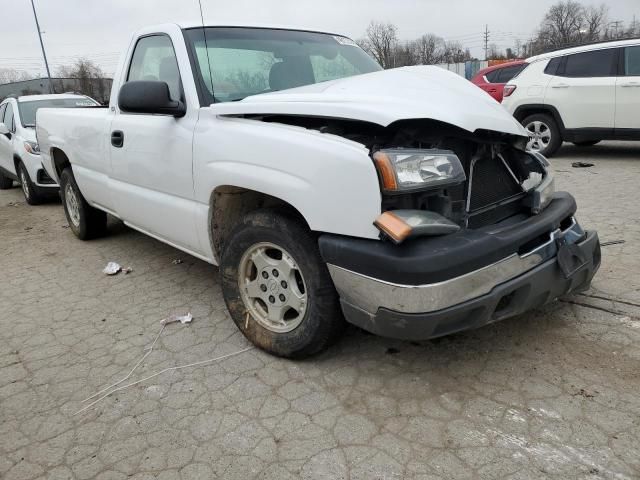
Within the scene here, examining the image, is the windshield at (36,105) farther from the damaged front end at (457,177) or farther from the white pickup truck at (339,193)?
the damaged front end at (457,177)

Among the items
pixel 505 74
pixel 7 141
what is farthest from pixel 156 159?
pixel 505 74

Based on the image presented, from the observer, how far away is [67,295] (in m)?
4.20

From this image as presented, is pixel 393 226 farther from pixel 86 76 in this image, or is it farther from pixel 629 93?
pixel 86 76

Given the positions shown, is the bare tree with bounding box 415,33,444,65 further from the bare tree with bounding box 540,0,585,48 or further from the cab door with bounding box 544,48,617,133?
the cab door with bounding box 544,48,617,133

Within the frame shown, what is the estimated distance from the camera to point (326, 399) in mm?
2580

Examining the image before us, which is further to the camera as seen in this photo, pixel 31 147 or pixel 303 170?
pixel 31 147

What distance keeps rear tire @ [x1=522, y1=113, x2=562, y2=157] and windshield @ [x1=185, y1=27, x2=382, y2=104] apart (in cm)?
610

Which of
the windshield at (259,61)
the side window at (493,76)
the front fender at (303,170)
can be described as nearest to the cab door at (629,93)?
the side window at (493,76)

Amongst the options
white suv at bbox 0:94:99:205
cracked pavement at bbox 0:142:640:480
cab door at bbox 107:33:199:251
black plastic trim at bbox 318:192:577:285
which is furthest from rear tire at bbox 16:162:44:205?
black plastic trim at bbox 318:192:577:285

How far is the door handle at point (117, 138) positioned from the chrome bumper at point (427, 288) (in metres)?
2.34

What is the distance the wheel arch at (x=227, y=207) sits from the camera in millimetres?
3080

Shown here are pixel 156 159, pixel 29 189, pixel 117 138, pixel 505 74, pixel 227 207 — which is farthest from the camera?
pixel 505 74

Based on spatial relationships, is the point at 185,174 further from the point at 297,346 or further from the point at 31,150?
the point at 31,150

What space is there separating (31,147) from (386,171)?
7.31 metres
